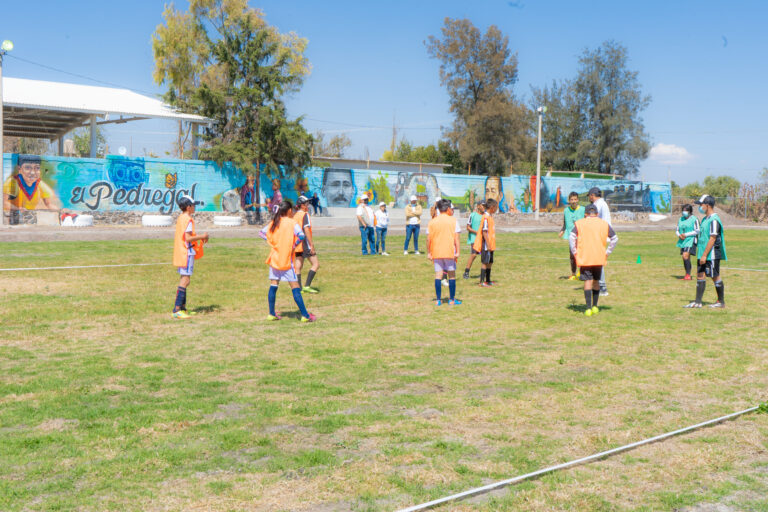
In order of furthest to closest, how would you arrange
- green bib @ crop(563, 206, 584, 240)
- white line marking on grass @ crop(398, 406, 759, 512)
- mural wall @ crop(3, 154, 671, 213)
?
mural wall @ crop(3, 154, 671, 213)
green bib @ crop(563, 206, 584, 240)
white line marking on grass @ crop(398, 406, 759, 512)

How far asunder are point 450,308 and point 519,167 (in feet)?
170

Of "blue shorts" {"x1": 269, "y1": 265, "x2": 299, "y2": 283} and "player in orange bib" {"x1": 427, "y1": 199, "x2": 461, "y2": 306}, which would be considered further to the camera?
"player in orange bib" {"x1": 427, "y1": 199, "x2": 461, "y2": 306}

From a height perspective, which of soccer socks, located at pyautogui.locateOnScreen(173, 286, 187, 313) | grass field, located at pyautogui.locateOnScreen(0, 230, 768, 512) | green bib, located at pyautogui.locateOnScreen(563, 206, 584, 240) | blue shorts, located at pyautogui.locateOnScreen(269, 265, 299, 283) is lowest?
grass field, located at pyautogui.locateOnScreen(0, 230, 768, 512)

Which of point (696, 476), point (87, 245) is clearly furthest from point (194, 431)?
A: point (87, 245)

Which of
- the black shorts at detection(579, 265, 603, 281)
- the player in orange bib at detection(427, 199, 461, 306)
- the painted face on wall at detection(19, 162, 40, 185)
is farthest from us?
the painted face on wall at detection(19, 162, 40, 185)

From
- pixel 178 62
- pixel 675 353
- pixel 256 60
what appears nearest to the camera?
pixel 675 353

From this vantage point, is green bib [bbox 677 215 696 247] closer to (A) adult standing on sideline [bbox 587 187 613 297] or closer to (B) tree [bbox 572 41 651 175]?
(A) adult standing on sideline [bbox 587 187 613 297]

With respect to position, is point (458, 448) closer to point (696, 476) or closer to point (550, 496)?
point (550, 496)

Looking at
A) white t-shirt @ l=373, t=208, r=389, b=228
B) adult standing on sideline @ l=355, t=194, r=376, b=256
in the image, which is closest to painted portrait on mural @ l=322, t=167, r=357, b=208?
adult standing on sideline @ l=355, t=194, r=376, b=256

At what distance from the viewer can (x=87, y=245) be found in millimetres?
22281

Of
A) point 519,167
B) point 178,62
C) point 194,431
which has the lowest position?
point 194,431

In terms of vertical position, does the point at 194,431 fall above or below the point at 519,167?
below

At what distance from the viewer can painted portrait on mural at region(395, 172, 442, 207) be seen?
4194cm

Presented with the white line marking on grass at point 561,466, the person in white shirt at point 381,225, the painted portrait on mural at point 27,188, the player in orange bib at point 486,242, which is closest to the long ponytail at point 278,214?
the player in orange bib at point 486,242
